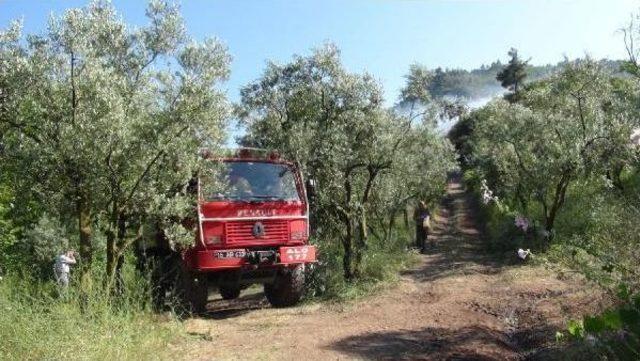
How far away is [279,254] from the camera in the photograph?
953cm

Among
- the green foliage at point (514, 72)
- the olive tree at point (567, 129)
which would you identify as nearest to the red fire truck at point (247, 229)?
the olive tree at point (567, 129)

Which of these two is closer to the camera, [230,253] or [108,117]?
[108,117]

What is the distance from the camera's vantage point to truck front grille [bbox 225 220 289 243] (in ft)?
30.5

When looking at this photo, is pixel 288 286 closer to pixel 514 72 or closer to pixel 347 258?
pixel 347 258

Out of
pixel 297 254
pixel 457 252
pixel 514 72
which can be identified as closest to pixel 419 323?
pixel 297 254

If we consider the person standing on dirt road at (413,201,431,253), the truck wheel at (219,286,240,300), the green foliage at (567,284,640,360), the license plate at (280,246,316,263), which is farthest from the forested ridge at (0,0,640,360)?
the person standing on dirt road at (413,201,431,253)

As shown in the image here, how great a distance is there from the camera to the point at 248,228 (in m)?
9.44

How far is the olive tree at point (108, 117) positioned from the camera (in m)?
6.76

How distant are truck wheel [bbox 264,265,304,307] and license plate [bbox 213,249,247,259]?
3.51 ft

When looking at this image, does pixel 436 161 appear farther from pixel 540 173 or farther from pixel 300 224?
pixel 300 224

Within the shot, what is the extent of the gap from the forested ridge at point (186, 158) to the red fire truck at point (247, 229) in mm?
380

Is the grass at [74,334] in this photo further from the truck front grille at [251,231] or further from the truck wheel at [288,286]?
the truck wheel at [288,286]

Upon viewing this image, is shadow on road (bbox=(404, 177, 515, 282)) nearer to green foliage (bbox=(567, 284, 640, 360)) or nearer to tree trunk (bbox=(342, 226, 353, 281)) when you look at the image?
tree trunk (bbox=(342, 226, 353, 281))

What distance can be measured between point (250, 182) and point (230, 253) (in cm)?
122
